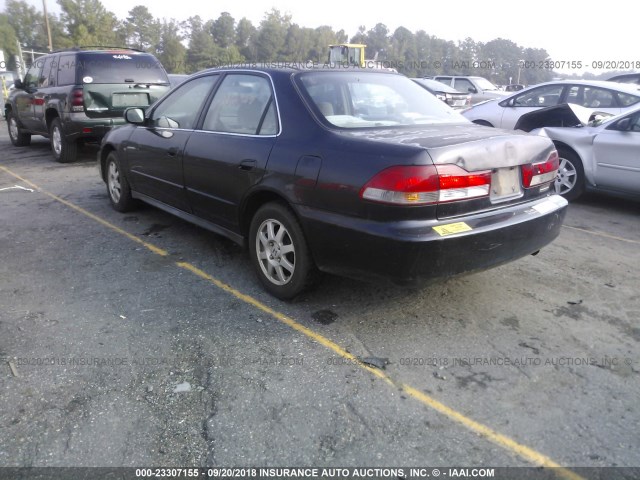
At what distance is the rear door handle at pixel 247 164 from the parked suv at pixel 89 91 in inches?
242

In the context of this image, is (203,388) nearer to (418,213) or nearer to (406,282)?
(406,282)

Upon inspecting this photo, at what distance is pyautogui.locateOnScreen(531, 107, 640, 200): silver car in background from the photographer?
6.18 meters

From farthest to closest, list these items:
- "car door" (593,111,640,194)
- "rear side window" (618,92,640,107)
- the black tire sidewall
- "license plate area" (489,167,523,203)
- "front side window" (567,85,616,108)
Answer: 1. "front side window" (567,85,616,108)
2. "rear side window" (618,92,640,107)
3. the black tire sidewall
4. "car door" (593,111,640,194)
5. "license plate area" (489,167,523,203)

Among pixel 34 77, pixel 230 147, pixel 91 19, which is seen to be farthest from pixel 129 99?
pixel 91 19

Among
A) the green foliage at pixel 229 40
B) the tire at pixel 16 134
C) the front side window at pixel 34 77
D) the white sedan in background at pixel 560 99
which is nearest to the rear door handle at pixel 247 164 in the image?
the white sedan in background at pixel 560 99

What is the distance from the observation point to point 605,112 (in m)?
8.11

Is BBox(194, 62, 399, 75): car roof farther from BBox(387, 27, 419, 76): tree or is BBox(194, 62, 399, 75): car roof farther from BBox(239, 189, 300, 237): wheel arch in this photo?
BBox(387, 27, 419, 76): tree

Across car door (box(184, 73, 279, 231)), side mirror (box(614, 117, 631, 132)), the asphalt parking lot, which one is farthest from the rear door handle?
side mirror (box(614, 117, 631, 132))

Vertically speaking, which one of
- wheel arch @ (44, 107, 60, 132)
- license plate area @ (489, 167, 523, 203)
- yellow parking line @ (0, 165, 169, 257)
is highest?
wheel arch @ (44, 107, 60, 132)

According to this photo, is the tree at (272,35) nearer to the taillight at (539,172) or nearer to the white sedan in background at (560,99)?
the white sedan in background at (560,99)

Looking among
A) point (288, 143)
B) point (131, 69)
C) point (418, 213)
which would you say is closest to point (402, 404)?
point (418, 213)

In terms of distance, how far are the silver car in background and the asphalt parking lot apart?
2004mm

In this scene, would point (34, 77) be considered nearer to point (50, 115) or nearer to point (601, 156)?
point (50, 115)

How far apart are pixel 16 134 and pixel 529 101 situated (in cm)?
1072
